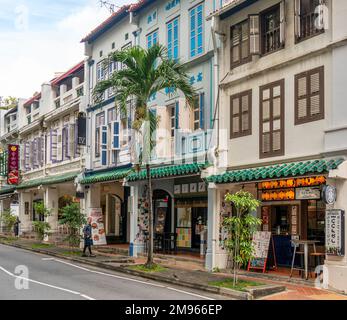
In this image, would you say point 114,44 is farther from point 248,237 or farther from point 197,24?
point 248,237

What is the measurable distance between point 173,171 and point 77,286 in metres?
6.58

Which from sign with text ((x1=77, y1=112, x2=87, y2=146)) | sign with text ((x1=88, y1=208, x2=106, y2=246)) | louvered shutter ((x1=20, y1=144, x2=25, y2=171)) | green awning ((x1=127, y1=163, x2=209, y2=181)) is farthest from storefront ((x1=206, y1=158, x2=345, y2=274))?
louvered shutter ((x1=20, y1=144, x2=25, y2=171))

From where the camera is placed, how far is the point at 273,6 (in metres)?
17.1

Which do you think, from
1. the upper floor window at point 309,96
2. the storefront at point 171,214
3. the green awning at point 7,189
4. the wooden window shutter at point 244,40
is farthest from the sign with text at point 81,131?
the upper floor window at point 309,96

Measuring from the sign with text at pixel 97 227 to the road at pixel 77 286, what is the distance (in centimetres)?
778

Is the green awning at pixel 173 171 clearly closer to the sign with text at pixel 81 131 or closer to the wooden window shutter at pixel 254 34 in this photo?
the wooden window shutter at pixel 254 34

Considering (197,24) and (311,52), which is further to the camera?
(197,24)

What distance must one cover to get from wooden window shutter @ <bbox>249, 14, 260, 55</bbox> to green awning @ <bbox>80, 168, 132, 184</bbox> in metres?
8.56

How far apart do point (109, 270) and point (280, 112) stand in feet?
27.5

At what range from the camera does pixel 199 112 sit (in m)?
20.2

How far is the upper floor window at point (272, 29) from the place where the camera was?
16.6 m

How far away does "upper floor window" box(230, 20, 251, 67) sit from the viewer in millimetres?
18156

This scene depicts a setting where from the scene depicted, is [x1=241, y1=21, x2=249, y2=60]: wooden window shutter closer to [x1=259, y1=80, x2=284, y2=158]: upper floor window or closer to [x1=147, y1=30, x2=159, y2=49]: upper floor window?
[x1=259, y1=80, x2=284, y2=158]: upper floor window
